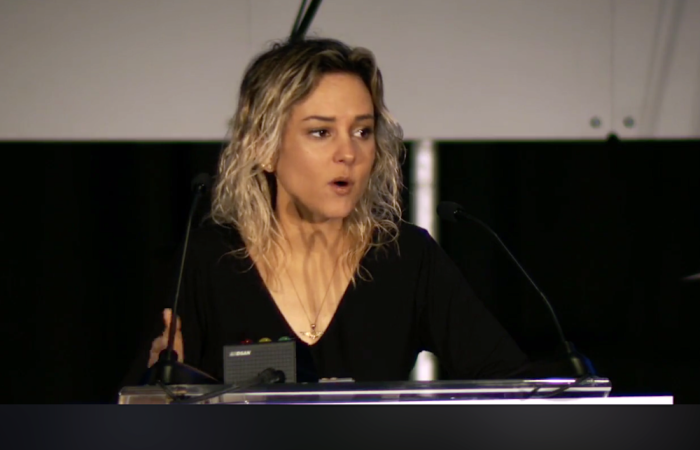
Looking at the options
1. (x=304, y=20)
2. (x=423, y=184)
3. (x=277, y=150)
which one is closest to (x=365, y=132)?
(x=277, y=150)

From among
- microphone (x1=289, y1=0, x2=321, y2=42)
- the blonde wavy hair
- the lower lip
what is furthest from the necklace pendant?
microphone (x1=289, y1=0, x2=321, y2=42)

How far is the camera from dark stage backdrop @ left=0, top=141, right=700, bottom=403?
9.70ft

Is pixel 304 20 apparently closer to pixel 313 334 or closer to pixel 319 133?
pixel 319 133

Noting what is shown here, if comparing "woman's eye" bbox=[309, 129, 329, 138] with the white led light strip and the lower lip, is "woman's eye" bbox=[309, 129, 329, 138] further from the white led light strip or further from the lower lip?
the white led light strip

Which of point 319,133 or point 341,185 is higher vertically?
point 319,133

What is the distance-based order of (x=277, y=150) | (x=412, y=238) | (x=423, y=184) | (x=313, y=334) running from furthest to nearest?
Result: 1. (x=423, y=184)
2. (x=412, y=238)
3. (x=277, y=150)
4. (x=313, y=334)

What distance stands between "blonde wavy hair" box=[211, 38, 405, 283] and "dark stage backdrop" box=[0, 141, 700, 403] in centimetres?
77

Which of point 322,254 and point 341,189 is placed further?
point 322,254

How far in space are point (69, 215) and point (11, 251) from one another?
0.75ft

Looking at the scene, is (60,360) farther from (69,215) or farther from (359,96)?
(359,96)

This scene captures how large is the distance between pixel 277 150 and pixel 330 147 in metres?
0.15

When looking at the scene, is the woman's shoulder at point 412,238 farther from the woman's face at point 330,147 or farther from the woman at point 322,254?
the woman's face at point 330,147

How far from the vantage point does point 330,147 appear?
1.96m

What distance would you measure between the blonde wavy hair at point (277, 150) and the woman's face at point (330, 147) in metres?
0.03
